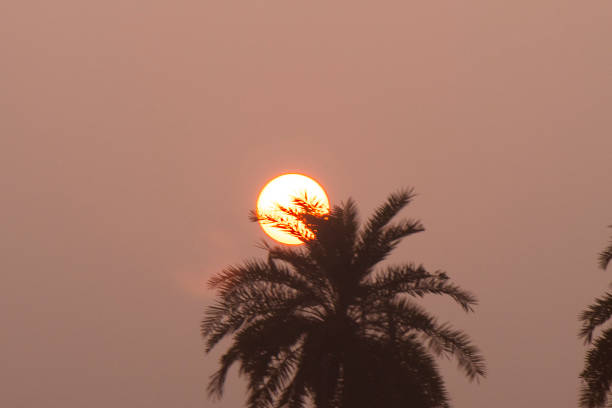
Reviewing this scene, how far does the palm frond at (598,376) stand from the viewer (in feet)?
65.4

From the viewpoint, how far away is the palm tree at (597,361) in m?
20.0

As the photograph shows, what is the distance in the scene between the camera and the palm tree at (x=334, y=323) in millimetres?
23578

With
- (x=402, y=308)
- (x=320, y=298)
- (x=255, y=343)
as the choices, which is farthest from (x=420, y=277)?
(x=255, y=343)

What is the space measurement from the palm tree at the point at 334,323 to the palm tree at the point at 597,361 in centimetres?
422

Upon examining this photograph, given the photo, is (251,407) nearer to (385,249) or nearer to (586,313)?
(385,249)

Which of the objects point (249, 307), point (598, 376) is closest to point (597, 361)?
point (598, 376)

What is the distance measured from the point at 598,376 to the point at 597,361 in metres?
0.28

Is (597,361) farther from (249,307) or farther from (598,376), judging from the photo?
(249,307)

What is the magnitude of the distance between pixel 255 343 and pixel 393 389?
3.16m

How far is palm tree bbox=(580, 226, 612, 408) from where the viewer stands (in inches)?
786

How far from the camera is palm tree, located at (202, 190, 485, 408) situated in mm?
23578

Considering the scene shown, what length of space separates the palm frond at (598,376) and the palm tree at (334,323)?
4.23 meters

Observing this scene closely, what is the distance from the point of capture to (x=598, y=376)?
20.0m

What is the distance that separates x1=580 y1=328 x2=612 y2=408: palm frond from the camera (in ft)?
65.4
